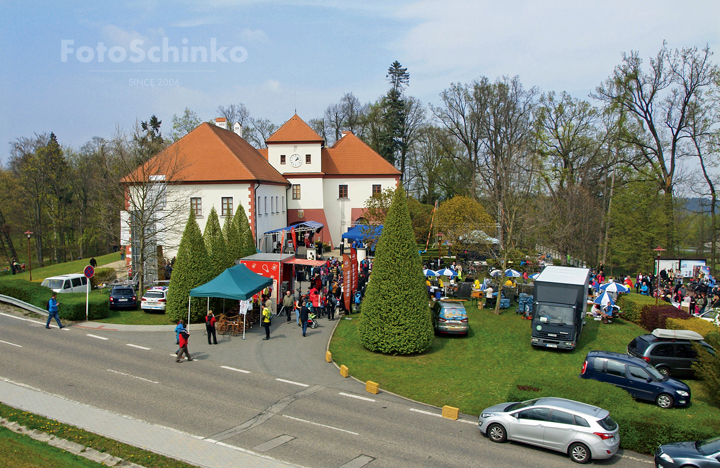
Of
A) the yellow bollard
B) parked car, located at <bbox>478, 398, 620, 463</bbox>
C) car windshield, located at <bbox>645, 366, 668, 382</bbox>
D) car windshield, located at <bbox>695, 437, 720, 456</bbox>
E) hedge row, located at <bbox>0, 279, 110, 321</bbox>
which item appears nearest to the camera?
car windshield, located at <bbox>695, 437, 720, 456</bbox>

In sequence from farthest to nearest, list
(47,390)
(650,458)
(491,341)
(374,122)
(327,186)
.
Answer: (374,122) < (327,186) < (491,341) < (47,390) < (650,458)

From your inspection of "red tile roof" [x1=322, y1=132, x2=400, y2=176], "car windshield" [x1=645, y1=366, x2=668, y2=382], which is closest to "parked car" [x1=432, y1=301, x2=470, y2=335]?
"car windshield" [x1=645, y1=366, x2=668, y2=382]

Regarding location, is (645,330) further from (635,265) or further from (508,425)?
(635,265)

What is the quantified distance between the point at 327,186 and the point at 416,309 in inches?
1318

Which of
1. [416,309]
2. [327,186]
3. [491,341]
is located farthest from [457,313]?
[327,186]

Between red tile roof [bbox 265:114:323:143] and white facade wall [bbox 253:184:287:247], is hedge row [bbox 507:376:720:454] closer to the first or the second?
white facade wall [bbox 253:184:287:247]

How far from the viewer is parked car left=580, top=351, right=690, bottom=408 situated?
1443 centimetres

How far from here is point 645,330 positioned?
23.4 metres

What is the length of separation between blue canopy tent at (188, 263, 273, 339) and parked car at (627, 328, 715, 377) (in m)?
15.3

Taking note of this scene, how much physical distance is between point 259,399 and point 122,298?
541 inches

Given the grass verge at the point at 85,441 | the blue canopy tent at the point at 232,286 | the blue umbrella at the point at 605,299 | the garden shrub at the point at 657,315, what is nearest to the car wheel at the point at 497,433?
the grass verge at the point at 85,441

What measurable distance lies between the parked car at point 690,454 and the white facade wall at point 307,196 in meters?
40.1

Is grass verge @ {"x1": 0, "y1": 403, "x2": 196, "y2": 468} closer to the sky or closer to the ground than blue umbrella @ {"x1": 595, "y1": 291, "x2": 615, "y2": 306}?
closer to the ground

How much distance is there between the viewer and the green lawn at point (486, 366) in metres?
14.2
